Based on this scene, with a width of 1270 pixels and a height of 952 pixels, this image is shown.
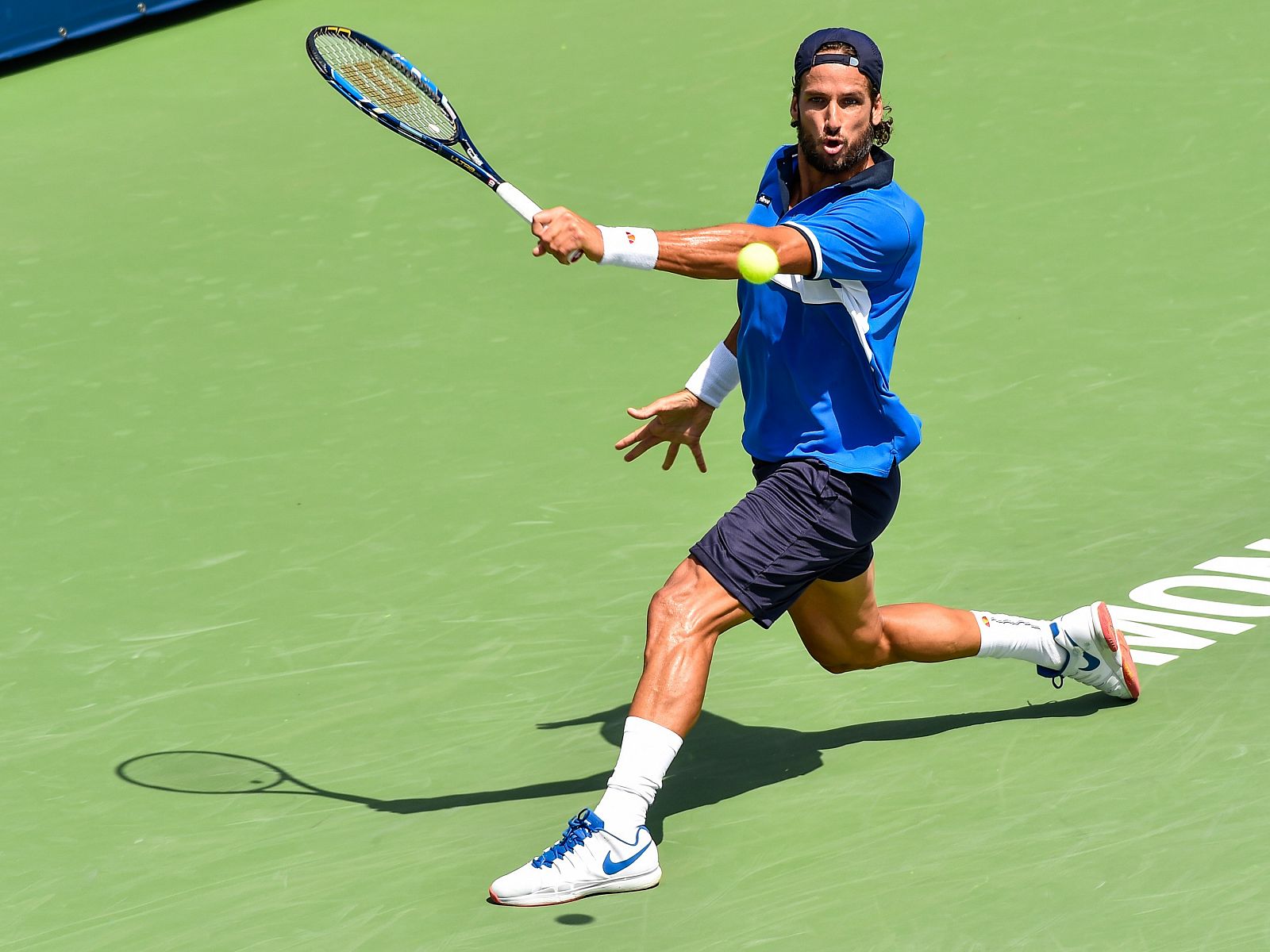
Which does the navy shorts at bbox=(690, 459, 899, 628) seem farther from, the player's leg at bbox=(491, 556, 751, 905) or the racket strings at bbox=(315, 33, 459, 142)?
the racket strings at bbox=(315, 33, 459, 142)

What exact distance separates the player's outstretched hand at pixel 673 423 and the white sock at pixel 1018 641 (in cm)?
98

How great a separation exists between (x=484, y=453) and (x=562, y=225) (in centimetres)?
330

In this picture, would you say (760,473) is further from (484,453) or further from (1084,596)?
(484,453)

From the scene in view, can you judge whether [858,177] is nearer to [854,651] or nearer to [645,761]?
[854,651]

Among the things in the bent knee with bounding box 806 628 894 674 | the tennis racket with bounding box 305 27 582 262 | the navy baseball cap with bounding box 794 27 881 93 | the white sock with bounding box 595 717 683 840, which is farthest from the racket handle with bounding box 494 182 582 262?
the bent knee with bounding box 806 628 894 674

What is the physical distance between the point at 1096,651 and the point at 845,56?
1.91 m

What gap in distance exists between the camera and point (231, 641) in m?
6.68

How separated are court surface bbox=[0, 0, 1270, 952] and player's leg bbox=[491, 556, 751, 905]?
86mm

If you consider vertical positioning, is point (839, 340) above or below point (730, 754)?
above

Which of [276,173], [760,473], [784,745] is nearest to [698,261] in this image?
[760,473]

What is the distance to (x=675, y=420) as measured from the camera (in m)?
5.90

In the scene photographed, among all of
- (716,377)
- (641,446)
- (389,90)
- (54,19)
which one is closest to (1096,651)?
(716,377)

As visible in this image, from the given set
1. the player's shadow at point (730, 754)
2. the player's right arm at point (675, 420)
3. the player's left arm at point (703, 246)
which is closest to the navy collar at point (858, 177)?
the player's left arm at point (703, 246)

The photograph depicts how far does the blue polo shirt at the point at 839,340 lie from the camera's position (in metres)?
5.13
